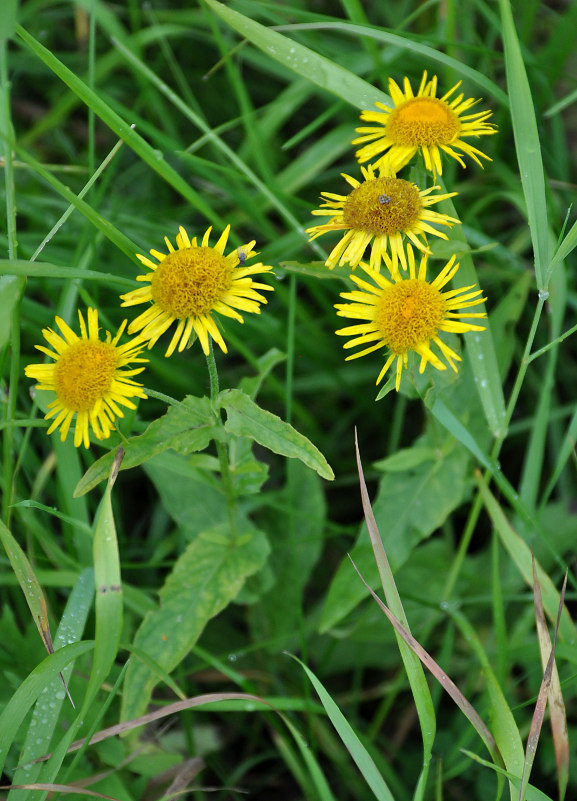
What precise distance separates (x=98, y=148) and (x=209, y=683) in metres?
2.09

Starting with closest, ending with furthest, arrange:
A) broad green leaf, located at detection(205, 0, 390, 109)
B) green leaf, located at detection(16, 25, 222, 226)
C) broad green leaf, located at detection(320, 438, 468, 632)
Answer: green leaf, located at detection(16, 25, 222, 226) → broad green leaf, located at detection(205, 0, 390, 109) → broad green leaf, located at detection(320, 438, 468, 632)

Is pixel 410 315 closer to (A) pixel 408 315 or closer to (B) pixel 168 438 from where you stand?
(A) pixel 408 315

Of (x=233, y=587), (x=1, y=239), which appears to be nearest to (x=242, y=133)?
(x=1, y=239)

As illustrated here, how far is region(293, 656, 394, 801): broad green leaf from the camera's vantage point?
4.49ft

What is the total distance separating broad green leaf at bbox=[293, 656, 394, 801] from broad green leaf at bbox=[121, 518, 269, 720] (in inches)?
14.0

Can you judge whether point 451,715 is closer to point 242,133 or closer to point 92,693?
point 92,693

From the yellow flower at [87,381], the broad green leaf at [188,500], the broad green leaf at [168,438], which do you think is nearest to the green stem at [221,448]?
the broad green leaf at [168,438]

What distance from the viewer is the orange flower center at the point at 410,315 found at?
56.0 inches

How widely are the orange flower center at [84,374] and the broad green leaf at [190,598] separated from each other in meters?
0.53

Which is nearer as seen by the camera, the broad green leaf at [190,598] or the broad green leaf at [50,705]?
the broad green leaf at [50,705]

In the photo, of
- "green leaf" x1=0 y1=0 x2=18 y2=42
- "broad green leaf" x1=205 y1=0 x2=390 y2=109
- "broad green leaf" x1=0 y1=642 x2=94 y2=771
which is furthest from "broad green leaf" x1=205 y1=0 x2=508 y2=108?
"broad green leaf" x1=0 y1=642 x2=94 y2=771

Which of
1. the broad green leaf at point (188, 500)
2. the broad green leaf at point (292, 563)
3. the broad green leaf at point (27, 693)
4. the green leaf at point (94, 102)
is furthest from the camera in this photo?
the broad green leaf at point (292, 563)

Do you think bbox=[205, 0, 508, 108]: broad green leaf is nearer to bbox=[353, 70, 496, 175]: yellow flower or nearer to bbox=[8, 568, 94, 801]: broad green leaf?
bbox=[353, 70, 496, 175]: yellow flower

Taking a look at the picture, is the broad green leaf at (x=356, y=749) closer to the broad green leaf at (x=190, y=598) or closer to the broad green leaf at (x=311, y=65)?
the broad green leaf at (x=190, y=598)
